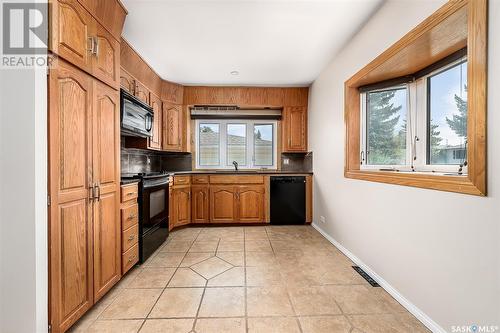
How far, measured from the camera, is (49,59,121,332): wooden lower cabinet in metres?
1.25

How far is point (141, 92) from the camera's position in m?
3.01

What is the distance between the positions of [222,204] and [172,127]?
159 centimetres

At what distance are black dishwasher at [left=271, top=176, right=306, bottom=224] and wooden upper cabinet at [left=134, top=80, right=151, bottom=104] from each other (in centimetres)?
231


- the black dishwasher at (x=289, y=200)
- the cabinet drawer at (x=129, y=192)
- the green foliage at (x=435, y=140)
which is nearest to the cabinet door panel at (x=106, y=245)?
the cabinet drawer at (x=129, y=192)

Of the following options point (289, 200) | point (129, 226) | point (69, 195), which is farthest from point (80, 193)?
point (289, 200)

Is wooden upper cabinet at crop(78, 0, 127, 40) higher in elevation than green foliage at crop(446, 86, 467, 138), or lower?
higher

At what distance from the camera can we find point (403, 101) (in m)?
2.15

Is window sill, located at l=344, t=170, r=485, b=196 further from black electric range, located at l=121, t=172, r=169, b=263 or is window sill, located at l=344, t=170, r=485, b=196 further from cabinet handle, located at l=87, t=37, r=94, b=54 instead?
cabinet handle, located at l=87, t=37, r=94, b=54

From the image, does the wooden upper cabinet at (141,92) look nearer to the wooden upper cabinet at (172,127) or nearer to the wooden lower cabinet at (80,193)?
the wooden upper cabinet at (172,127)

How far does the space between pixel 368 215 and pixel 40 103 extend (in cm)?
257

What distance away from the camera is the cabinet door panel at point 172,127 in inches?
145

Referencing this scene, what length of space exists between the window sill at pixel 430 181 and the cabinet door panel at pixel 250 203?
6.38ft

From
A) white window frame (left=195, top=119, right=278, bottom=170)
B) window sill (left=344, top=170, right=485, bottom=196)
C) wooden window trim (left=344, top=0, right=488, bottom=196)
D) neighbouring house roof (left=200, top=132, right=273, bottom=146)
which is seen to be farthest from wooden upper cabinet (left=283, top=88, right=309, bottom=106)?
window sill (left=344, top=170, right=485, bottom=196)

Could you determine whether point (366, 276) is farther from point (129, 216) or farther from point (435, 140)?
point (129, 216)
